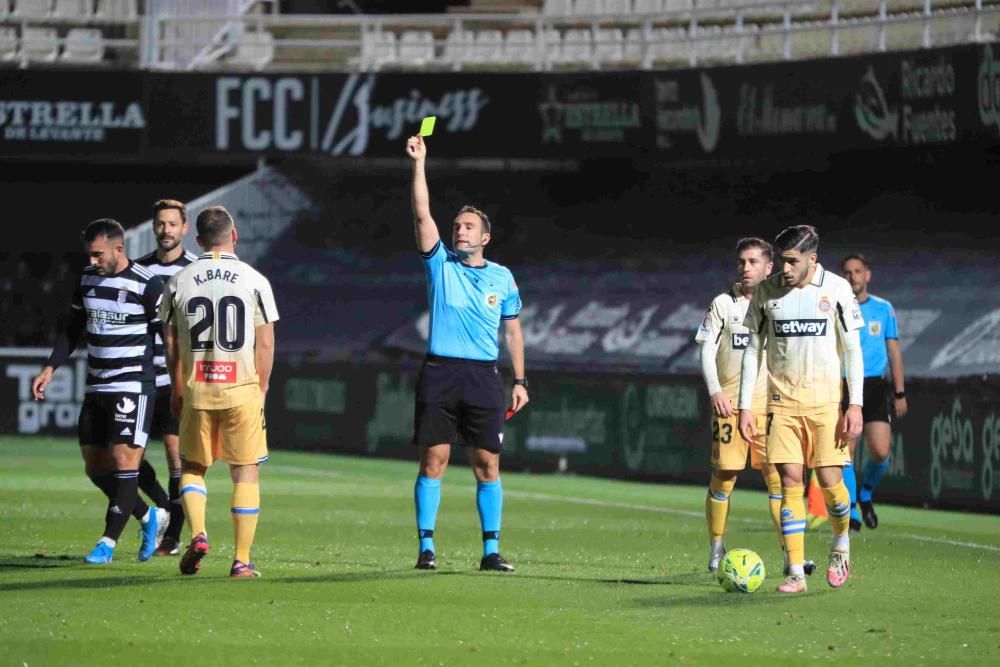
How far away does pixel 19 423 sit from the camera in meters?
27.6

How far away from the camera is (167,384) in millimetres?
11836

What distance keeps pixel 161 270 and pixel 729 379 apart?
147 inches

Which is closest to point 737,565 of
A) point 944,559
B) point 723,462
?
point 723,462

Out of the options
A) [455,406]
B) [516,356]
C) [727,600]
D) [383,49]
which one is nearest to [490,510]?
[455,406]

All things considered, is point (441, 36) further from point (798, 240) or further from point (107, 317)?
point (798, 240)

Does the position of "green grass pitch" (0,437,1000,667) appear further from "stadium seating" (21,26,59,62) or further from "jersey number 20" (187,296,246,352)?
"stadium seating" (21,26,59,62)

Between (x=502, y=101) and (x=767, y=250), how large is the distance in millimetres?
18458

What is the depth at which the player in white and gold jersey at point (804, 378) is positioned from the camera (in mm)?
10148

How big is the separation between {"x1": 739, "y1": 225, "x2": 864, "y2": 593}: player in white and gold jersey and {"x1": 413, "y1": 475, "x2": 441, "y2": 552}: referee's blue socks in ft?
6.24

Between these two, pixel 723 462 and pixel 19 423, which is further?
pixel 19 423

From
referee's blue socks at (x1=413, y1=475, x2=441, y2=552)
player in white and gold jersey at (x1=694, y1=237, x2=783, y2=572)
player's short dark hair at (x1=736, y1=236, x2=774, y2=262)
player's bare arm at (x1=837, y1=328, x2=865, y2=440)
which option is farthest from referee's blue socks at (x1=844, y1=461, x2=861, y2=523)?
referee's blue socks at (x1=413, y1=475, x2=441, y2=552)

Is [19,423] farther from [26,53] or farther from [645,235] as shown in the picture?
[645,235]

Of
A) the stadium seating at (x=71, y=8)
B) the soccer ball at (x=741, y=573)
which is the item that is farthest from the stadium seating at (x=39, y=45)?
the soccer ball at (x=741, y=573)

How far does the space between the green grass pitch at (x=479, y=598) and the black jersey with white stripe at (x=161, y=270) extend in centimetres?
118
